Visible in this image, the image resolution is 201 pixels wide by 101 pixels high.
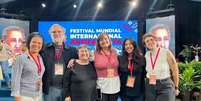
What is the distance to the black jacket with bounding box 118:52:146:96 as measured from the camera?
412 centimetres

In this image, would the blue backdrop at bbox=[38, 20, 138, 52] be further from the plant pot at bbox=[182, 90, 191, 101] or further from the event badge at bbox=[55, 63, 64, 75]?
the event badge at bbox=[55, 63, 64, 75]

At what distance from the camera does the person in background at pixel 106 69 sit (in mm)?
4074

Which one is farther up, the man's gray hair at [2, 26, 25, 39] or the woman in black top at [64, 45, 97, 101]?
the man's gray hair at [2, 26, 25, 39]

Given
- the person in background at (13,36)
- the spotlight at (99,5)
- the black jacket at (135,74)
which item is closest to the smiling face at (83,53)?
the black jacket at (135,74)

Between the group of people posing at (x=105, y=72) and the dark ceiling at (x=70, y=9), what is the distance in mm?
8114

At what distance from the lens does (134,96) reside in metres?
4.13

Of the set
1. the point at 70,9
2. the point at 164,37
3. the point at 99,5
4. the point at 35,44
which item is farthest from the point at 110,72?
the point at 70,9

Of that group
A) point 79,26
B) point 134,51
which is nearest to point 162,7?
point 79,26

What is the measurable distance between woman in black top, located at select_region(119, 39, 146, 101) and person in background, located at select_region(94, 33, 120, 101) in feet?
0.30

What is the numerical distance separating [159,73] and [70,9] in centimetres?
879

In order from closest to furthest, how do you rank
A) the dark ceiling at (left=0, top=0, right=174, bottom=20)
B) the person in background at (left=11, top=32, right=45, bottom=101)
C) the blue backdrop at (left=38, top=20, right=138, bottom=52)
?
the person in background at (left=11, top=32, right=45, bottom=101)
the blue backdrop at (left=38, top=20, right=138, bottom=52)
the dark ceiling at (left=0, top=0, right=174, bottom=20)

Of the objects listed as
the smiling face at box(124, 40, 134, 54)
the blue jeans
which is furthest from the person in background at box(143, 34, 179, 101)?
the blue jeans

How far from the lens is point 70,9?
12516 mm

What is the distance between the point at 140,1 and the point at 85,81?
853 cm
